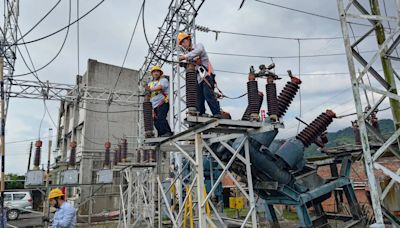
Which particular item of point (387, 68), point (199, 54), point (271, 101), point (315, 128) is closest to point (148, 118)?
point (199, 54)

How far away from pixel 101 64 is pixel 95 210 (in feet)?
A: 35.6

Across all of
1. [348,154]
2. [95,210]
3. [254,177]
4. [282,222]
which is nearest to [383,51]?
[254,177]

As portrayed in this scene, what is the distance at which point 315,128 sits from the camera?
23.8 ft

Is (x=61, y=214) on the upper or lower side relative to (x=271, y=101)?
lower

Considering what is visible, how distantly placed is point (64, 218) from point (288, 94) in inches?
198

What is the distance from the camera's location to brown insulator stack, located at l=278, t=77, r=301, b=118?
274 inches

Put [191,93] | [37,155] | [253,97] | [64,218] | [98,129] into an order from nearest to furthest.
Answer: [191,93]
[64,218]
[253,97]
[37,155]
[98,129]

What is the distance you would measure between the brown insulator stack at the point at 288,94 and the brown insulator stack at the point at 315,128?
2.55 ft

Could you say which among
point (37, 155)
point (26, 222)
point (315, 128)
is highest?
point (37, 155)

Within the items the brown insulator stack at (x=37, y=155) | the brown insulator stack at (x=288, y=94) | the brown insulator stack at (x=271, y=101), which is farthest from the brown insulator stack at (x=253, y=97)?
the brown insulator stack at (x=37, y=155)

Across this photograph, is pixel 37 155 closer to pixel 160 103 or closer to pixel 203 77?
pixel 160 103

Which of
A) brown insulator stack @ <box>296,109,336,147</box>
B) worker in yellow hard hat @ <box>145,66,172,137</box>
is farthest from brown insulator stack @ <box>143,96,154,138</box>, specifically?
brown insulator stack @ <box>296,109,336,147</box>

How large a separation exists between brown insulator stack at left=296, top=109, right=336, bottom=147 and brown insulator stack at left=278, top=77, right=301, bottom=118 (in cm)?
78

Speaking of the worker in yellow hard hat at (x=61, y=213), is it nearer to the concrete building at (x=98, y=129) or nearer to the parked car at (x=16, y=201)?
the parked car at (x=16, y=201)
